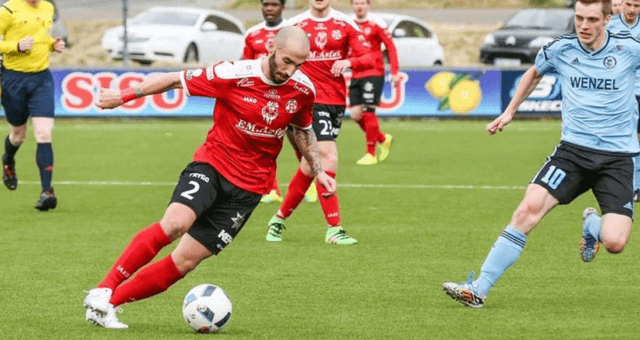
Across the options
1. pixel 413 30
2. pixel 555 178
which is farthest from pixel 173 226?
pixel 413 30

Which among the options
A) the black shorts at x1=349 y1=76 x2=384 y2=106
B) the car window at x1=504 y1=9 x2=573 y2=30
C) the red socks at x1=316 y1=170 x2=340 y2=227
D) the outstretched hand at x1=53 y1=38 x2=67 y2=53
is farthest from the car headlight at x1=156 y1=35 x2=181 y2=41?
the red socks at x1=316 y1=170 x2=340 y2=227

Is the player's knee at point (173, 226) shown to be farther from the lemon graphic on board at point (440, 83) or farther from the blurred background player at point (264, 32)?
the lemon graphic on board at point (440, 83)

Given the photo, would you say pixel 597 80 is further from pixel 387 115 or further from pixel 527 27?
pixel 527 27

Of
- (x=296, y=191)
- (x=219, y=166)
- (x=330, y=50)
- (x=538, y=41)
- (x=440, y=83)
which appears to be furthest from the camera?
(x=538, y=41)

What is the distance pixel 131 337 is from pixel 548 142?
15.2 m

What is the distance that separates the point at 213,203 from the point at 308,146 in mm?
801

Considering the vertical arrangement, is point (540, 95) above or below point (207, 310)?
below

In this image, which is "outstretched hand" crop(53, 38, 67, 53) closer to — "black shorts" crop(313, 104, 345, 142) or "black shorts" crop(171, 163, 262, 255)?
"black shorts" crop(313, 104, 345, 142)

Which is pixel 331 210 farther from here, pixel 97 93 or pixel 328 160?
pixel 97 93

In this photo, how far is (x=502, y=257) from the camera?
8281 millimetres

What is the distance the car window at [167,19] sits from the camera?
102ft

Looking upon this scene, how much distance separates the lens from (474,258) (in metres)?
10.5

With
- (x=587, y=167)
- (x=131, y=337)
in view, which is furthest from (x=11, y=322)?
(x=587, y=167)

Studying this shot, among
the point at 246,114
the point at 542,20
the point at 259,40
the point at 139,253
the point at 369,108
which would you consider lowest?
the point at 542,20
